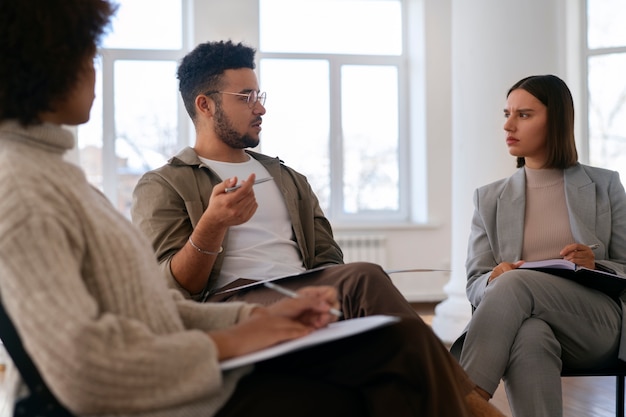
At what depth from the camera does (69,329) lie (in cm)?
89

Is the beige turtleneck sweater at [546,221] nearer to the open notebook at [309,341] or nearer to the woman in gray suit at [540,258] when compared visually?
the woman in gray suit at [540,258]

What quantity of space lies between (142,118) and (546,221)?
4.51 metres

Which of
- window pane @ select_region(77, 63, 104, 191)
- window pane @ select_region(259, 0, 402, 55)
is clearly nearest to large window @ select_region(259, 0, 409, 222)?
window pane @ select_region(259, 0, 402, 55)

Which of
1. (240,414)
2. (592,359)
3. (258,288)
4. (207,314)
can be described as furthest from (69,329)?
(592,359)

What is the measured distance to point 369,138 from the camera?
21.9 feet

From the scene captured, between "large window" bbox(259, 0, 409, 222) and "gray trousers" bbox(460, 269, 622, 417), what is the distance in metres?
Result: 4.52

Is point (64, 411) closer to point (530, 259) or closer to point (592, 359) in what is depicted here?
point (592, 359)

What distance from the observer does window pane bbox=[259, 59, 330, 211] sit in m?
6.50

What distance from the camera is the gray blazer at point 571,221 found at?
7.39ft

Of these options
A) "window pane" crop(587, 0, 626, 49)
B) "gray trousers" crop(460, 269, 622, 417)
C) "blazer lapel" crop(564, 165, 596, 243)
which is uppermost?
"window pane" crop(587, 0, 626, 49)

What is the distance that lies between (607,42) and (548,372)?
4.83 metres

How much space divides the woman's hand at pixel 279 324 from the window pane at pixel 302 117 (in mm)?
5307

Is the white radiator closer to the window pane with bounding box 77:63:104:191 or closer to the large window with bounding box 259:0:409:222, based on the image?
the large window with bounding box 259:0:409:222

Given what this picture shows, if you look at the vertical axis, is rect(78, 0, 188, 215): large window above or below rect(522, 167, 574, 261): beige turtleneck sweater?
above
